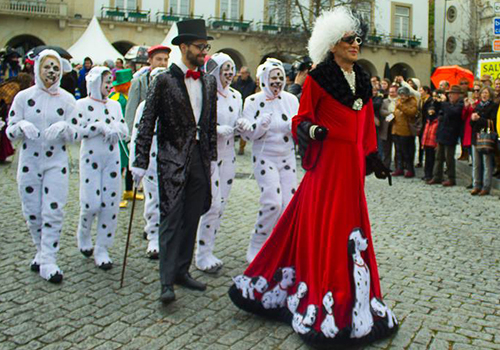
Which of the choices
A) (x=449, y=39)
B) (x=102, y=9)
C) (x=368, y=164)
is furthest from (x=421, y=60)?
(x=368, y=164)

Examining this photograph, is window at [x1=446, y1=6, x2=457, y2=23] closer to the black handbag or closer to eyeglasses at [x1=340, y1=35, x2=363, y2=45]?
the black handbag

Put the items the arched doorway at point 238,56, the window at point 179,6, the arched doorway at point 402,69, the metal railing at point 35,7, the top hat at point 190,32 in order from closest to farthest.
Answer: the top hat at point 190,32, the metal railing at point 35,7, the window at point 179,6, the arched doorway at point 238,56, the arched doorway at point 402,69

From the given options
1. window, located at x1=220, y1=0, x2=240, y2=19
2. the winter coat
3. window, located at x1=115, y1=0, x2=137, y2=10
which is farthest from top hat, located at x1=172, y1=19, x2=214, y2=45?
window, located at x1=220, y1=0, x2=240, y2=19

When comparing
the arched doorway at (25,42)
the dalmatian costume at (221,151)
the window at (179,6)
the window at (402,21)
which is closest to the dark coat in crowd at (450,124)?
the dalmatian costume at (221,151)

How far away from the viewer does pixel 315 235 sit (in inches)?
169

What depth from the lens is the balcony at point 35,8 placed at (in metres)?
32.1

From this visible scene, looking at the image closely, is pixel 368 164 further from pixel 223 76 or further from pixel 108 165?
pixel 108 165

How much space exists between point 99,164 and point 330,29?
2771mm

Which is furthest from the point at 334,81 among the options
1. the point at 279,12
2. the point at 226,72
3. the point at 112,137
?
the point at 279,12

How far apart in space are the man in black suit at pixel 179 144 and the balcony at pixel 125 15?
30.8m

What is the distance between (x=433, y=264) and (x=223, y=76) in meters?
2.91

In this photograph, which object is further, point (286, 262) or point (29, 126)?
point (29, 126)

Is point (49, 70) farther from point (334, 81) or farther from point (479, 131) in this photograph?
point (479, 131)

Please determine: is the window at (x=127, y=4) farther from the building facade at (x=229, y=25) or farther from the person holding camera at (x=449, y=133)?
the person holding camera at (x=449, y=133)
